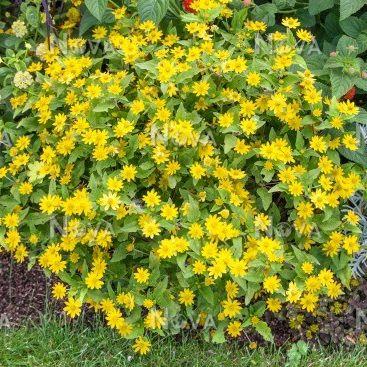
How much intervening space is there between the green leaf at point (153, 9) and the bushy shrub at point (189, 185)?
7cm

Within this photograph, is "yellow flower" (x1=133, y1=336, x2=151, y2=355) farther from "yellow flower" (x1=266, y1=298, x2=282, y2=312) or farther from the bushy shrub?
"yellow flower" (x1=266, y1=298, x2=282, y2=312)

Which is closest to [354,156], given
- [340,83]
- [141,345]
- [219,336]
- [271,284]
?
[340,83]

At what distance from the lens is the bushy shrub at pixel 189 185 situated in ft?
8.11

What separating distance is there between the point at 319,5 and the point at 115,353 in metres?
1.53

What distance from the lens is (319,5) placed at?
287 centimetres

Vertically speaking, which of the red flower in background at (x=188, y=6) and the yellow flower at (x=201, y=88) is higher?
the red flower in background at (x=188, y=6)

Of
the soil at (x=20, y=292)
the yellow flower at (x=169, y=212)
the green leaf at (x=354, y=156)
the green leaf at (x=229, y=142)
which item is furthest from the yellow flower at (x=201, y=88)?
the soil at (x=20, y=292)

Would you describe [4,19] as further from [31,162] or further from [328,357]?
[328,357]

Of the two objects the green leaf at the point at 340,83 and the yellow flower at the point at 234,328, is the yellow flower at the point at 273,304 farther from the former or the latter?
the green leaf at the point at 340,83

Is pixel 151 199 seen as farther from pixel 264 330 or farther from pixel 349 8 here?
pixel 349 8

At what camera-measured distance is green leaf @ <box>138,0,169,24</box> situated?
2705mm

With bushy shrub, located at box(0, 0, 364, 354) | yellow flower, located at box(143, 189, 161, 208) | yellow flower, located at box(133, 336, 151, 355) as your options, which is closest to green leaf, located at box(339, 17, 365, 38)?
bushy shrub, located at box(0, 0, 364, 354)

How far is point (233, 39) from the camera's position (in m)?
2.79

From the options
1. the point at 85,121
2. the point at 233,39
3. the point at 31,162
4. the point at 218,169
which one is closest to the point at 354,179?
the point at 218,169
